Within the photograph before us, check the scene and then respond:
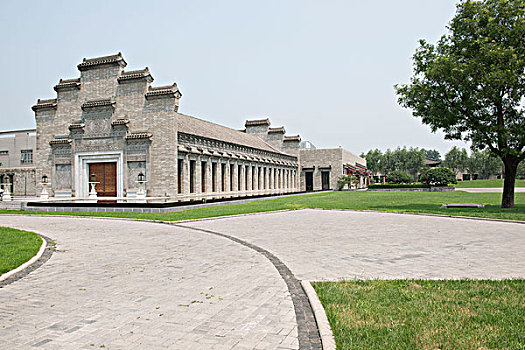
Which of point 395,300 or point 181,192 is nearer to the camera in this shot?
point 395,300

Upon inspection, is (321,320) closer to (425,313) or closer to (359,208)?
(425,313)

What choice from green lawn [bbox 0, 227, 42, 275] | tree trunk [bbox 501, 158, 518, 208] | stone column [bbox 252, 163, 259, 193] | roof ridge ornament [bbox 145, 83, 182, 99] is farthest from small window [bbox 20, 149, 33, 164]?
tree trunk [bbox 501, 158, 518, 208]

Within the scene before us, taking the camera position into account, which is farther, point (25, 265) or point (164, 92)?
point (164, 92)

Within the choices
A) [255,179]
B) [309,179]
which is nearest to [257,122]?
[309,179]

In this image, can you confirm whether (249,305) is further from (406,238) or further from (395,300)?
(406,238)

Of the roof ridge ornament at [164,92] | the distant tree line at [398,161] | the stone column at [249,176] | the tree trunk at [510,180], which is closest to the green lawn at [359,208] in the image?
the tree trunk at [510,180]

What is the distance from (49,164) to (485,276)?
114 ft

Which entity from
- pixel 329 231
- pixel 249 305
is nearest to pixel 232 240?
pixel 329 231

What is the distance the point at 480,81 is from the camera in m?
20.9

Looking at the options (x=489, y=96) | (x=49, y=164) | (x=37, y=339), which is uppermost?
(x=489, y=96)

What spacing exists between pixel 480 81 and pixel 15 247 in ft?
73.8

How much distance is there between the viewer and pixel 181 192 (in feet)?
103

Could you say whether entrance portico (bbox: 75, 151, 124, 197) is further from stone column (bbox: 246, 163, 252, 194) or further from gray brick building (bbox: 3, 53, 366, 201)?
stone column (bbox: 246, 163, 252, 194)

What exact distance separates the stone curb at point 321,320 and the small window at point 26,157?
56.6m
